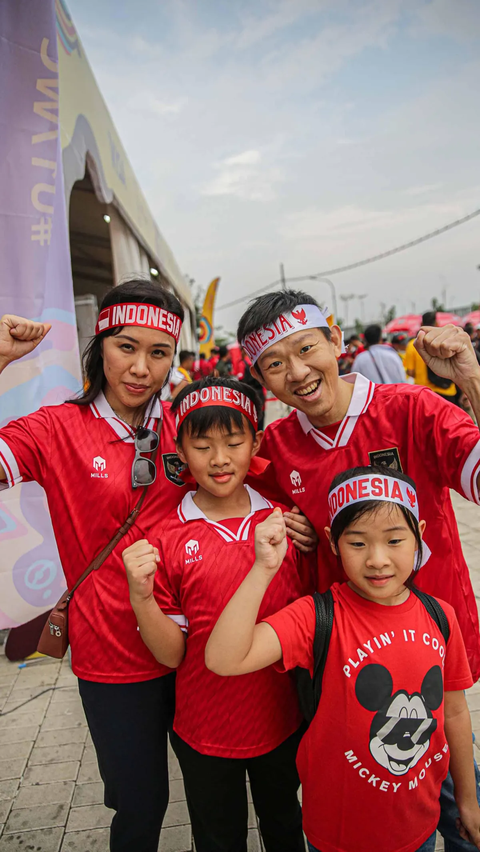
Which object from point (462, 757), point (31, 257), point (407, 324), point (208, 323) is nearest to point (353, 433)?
point (462, 757)

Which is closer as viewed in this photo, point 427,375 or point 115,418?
point 115,418

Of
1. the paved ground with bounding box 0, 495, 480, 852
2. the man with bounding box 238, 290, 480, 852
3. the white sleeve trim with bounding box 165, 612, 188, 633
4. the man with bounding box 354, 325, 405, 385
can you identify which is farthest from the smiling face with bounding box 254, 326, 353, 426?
the man with bounding box 354, 325, 405, 385

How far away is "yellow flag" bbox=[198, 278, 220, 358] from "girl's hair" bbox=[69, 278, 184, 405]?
12.6 metres

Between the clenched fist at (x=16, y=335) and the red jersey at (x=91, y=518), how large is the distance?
21 cm

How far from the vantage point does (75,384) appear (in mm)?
3346

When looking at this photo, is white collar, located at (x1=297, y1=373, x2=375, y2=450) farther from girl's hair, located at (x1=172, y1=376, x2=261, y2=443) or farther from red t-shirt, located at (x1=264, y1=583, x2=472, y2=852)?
red t-shirt, located at (x1=264, y1=583, x2=472, y2=852)

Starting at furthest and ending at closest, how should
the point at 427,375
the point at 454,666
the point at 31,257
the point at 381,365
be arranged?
the point at 427,375
the point at 381,365
the point at 31,257
the point at 454,666

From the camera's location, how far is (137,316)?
5.75ft

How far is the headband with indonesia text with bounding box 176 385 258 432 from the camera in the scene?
Answer: 5.48ft

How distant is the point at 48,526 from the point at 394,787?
2.39 metres

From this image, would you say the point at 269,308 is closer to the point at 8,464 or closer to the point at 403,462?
the point at 403,462

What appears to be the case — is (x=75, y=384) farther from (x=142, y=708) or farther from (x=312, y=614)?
(x=312, y=614)

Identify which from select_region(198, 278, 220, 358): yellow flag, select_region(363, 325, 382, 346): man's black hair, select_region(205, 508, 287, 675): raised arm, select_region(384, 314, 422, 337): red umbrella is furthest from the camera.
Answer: select_region(384, 314, 422, 337): red umbrella

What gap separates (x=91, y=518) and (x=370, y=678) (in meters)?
0.96
